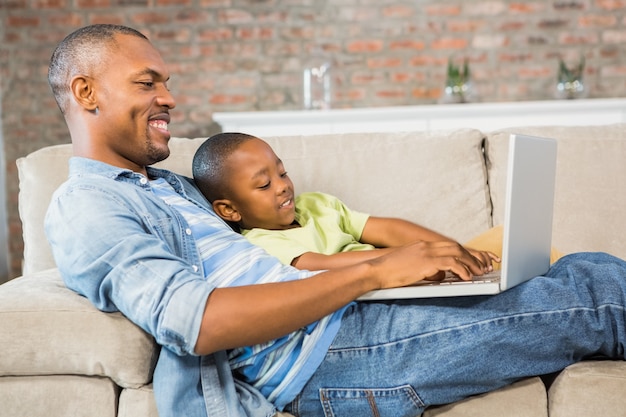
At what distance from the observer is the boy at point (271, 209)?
1.68 m

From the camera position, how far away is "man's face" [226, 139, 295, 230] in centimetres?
169

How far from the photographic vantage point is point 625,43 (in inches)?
152

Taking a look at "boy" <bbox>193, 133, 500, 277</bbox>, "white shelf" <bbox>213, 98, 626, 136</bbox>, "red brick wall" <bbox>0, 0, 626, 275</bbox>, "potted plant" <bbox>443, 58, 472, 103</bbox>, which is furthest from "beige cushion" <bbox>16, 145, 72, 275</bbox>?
"potted plant" <bbox>443, 58, 472, 103</bbox>

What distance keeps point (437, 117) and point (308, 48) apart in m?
0.84

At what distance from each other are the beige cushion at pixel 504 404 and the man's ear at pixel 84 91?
35.8 inches

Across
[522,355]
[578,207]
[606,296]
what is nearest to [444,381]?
[522,355]

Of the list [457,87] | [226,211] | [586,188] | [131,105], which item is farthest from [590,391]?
[457,87]

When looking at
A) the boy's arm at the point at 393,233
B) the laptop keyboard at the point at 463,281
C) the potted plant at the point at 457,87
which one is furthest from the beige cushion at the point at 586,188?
the potted plant at the point at 457,87

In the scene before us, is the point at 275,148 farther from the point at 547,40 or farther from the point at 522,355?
the point at 547,40

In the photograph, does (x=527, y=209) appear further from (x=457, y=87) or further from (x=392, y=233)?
(x=457, y=87)

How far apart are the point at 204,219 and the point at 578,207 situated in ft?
3.36

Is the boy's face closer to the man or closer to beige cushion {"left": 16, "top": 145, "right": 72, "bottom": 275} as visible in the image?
the man

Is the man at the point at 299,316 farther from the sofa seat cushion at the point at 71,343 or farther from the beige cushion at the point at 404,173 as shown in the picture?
the beige cushion at the point at 404,173

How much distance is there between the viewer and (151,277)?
116 centimetres
